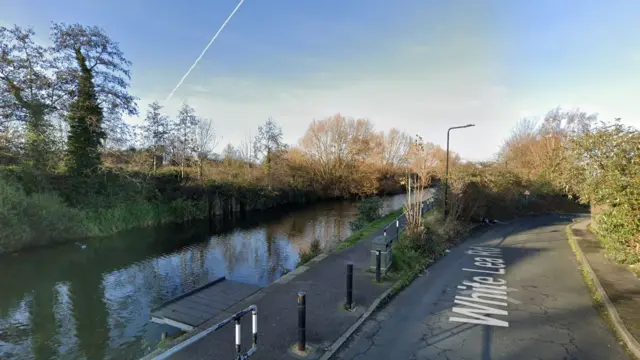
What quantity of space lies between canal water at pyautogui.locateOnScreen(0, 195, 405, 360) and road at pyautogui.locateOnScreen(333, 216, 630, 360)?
479cm

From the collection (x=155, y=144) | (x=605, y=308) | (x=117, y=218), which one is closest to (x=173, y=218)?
(x=117, y=218)

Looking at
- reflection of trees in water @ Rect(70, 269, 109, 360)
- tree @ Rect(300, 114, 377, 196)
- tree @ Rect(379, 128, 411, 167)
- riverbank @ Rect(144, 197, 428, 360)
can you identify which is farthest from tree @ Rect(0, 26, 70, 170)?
tree @ Rect(379, 128, 411, 167)

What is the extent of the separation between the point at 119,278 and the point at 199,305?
5492 millimetres

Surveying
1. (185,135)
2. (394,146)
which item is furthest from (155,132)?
(394,146)

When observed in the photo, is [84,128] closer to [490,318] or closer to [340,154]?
[490,318]

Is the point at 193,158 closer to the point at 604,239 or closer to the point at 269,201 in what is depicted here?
the point at 269,201

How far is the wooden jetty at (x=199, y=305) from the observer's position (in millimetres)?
6348

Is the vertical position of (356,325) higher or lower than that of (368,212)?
lower

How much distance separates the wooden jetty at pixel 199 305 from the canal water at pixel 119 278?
2.07ft

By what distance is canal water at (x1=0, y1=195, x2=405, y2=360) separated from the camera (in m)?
6.73

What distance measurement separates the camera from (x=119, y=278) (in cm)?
1075

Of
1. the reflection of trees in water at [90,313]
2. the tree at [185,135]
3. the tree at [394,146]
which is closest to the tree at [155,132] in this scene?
the tree at [185,135]

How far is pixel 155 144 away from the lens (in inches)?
1022

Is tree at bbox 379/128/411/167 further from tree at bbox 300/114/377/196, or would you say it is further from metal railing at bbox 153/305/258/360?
metal railing at bbox 153/305/258/360
